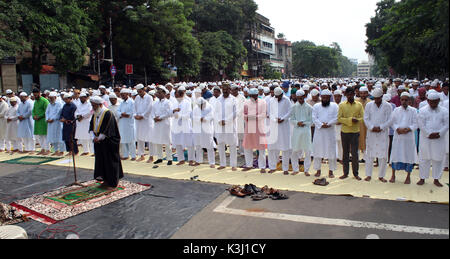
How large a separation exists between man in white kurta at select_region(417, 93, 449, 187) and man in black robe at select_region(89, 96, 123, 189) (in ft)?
18.5

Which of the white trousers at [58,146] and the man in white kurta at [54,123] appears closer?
the man in white kurta at [54,123]

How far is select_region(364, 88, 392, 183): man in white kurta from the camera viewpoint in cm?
686

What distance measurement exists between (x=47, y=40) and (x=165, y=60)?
11.9m

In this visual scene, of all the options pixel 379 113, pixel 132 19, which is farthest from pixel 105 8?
pixel 379 113

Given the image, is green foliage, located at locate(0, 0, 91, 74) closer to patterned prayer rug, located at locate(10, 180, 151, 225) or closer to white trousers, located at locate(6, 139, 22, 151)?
white trousers, located at locate(6, 139, 22, 151)

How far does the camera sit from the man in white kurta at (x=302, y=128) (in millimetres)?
7488

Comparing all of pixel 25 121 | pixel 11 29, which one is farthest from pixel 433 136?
pixel 11 29

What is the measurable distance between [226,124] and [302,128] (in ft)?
5.73

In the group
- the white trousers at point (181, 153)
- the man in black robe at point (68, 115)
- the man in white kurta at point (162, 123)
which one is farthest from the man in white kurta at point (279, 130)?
the man in black robe at point (68, 115)

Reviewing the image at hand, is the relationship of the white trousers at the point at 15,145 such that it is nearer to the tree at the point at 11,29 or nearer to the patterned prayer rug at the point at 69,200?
the patterned prayer rug at the point at 69,200

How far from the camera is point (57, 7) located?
806 inches

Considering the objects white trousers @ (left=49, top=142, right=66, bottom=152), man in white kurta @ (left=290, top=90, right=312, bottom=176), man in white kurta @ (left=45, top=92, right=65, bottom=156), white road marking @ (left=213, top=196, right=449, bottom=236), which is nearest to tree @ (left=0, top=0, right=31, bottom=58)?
man in white kurta @ (left=45, top=92, right=65, bottom=156)

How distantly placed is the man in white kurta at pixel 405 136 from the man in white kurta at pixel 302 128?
1.58 m
